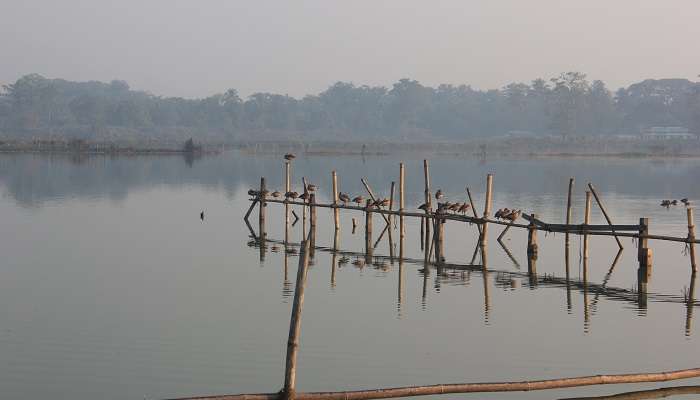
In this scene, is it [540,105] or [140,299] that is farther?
[540,105]

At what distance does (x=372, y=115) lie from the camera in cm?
19538

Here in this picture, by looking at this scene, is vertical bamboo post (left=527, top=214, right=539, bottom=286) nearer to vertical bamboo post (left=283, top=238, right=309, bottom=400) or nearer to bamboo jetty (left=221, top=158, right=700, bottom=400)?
bamboo jetty (left=221, top=158, right=700, bottom=400)

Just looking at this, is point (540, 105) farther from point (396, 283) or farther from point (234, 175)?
point (396, 283)

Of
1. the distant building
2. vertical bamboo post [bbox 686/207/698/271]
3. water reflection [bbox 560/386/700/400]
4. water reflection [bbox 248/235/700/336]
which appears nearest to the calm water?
water reflection [bbox 248/235/700/336]

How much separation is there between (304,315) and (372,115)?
17805 cm

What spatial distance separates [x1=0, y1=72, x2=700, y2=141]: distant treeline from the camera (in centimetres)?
16712

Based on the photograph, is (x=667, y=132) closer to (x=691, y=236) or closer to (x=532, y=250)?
(x=532, y=250)

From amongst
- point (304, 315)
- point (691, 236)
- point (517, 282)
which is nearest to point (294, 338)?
point (304, 315)

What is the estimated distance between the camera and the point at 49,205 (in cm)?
4091

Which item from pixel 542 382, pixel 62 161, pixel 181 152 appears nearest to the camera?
pixel 542 382

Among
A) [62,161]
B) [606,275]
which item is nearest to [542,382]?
[606,275]

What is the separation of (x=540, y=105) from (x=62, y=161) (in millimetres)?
112308

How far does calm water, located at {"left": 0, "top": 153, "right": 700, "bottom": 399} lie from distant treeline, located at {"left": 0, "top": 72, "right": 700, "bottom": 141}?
5317 inches

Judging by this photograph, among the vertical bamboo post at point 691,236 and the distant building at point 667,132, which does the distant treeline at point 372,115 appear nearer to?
the distant building at point 667,132
